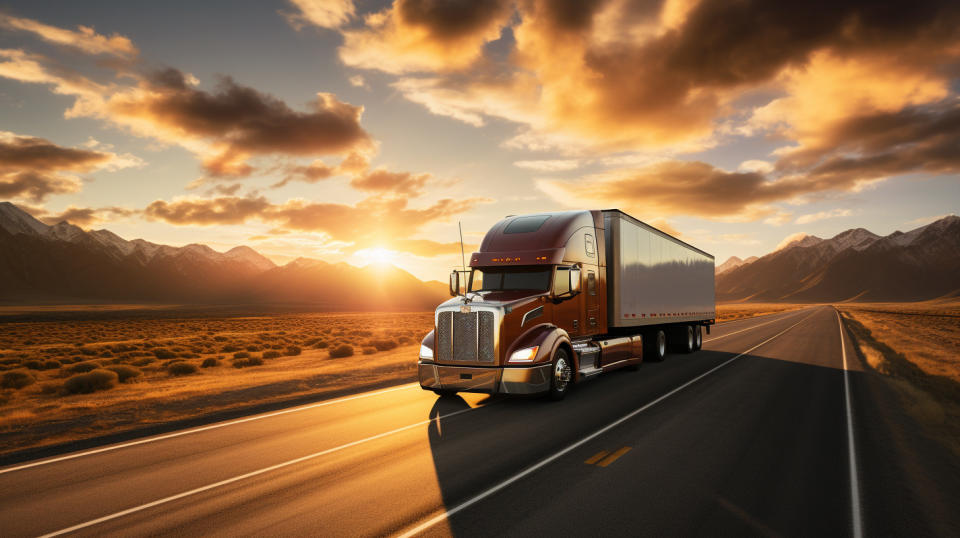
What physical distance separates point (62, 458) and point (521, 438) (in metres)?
6.88

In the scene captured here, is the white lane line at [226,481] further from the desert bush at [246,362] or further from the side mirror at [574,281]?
the desert bush at [246,362]

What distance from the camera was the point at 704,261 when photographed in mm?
23844

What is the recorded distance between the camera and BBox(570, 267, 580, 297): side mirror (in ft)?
37.4

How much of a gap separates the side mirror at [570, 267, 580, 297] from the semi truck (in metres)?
0.02

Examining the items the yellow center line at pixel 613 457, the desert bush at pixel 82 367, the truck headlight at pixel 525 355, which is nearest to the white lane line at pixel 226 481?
the truck headlight at pixel 525 355

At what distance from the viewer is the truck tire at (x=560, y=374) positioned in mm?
10775

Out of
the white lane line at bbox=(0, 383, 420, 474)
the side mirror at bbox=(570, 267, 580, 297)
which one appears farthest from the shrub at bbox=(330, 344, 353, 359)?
the side mirror at bbox=(570, 267, 580, 297)

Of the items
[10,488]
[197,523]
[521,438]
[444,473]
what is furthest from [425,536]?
[10,488]

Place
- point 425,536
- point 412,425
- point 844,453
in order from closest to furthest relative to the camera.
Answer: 1. point 425,536
2. point 844,453
3. point 412,425

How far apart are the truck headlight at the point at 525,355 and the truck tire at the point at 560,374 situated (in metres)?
0.68

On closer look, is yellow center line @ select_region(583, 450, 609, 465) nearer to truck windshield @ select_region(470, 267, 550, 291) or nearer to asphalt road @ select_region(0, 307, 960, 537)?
asphalt road @ select_region(0, 307, 960, 537)

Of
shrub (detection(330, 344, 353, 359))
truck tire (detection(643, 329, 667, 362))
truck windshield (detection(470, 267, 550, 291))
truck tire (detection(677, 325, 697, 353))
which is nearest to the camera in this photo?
truck windshield (detection(470, 267, 550, 291))

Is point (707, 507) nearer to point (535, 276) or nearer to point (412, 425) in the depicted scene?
point (412, 425)

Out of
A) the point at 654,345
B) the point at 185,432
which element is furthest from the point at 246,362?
the point at 654,345
